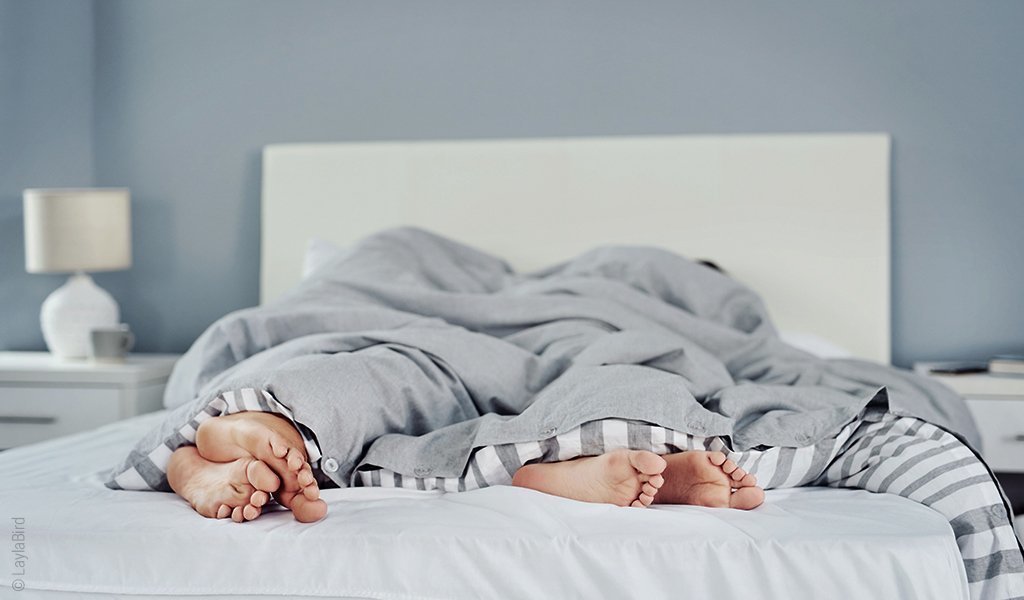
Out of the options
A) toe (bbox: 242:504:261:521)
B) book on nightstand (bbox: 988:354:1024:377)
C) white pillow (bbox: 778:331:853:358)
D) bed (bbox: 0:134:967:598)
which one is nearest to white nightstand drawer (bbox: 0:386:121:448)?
bed (bbox: 0:134:967:598)

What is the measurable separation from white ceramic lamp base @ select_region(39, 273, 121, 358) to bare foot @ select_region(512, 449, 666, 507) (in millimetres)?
2099

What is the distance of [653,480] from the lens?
1.24m

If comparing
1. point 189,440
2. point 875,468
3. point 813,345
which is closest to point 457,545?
point 189,440

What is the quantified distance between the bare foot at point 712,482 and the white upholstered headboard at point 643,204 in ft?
5.65

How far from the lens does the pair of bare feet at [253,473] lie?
1214mm

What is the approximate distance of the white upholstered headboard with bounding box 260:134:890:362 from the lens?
2.88 meters

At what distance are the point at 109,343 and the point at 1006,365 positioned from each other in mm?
2510

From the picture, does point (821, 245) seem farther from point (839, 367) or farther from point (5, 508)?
point (5, 508)

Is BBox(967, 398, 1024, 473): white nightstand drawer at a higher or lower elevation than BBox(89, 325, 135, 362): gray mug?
lower

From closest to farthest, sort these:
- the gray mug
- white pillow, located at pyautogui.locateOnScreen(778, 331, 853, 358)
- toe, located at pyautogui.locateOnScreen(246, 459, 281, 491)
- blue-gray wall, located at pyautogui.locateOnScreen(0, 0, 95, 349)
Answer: toe, located at pyautogui.locateOnScreen(246, 459, 281, 491)
white pillow, located at pyautogui.locateOnScreen(778, 331, 853, 358)
the gray mug
blue-gray wall, located at pyautogui.locateOnScreen(0, 0, 95, 349)

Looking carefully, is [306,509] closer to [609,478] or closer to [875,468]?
[609,478]

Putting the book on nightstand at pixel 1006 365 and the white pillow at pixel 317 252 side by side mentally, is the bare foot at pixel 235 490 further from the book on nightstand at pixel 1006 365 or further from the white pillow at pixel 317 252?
the book on nightstand at pixel 1006 365

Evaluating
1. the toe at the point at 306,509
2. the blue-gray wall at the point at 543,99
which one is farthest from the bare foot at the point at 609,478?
the blue-gray wall at the point at 543,99

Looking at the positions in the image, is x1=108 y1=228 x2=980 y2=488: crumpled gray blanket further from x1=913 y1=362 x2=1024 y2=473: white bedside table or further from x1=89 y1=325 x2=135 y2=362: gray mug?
x1=89 y1=325 x2=135 y2=362: gray mug
